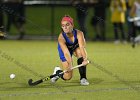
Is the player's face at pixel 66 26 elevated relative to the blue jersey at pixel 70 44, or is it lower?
elevated

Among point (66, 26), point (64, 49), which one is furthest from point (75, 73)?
point (66, 26)

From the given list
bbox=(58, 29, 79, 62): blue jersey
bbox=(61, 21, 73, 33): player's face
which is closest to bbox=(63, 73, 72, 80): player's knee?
bbox=(58, 29, 79, 62): blue jersey

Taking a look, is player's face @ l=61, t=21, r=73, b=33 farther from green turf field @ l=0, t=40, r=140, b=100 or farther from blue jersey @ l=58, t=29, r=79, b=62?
green turf field @ l=0, t=40, r=140, b=100

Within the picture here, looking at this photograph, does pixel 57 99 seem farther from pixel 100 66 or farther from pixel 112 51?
pixel 112 51

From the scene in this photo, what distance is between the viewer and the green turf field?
35.1ft

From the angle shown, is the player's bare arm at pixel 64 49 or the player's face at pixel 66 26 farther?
the player's bare arm at pixel 64 49

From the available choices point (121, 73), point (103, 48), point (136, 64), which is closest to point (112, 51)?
point (103, 48)

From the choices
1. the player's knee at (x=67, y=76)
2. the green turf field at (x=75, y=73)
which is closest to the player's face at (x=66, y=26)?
the player's knee at (x=67, y=76)

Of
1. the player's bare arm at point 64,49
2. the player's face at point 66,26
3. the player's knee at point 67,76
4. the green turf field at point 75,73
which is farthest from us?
the player's knee at point 67,76

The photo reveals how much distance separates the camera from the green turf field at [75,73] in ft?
35.1

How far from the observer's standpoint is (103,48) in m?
22.4

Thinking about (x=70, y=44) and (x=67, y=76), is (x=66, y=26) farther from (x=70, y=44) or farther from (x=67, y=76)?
(x=67, y=76)

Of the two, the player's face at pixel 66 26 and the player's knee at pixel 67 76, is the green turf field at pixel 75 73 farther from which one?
the player's face at pixel 66 26

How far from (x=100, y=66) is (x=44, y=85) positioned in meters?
3.93
